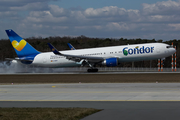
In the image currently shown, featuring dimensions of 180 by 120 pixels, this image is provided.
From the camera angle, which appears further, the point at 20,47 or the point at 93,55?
the point at 20,47

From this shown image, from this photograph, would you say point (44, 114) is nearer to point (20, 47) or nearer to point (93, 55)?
point (93, 55)

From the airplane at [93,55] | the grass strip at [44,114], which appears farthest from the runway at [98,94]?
the airplane at [93,55]

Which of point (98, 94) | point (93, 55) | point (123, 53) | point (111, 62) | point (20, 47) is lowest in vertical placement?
point (98, 94)

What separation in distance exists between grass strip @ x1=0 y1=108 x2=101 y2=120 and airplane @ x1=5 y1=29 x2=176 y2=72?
36425 mm

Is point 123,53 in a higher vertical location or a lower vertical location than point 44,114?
higher

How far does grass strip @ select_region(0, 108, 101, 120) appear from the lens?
10586 millimetres

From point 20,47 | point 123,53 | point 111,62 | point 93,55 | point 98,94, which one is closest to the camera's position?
point 98,94

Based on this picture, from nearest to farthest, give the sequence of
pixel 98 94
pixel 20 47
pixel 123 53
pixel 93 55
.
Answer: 1. pixel 98 94
2. pixel 123 53
3. pixel 93 55
4. pixel 20 47

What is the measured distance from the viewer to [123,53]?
49438 millimetres

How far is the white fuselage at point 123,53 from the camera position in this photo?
48625mm

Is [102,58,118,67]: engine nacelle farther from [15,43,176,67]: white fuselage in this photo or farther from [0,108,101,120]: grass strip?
[0,108,101,120]: grass strip

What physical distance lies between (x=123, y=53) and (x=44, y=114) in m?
39.3

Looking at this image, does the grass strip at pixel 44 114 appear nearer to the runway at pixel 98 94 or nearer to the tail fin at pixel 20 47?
the runway at pixel 98 94

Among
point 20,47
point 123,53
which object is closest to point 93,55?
point 123,53
